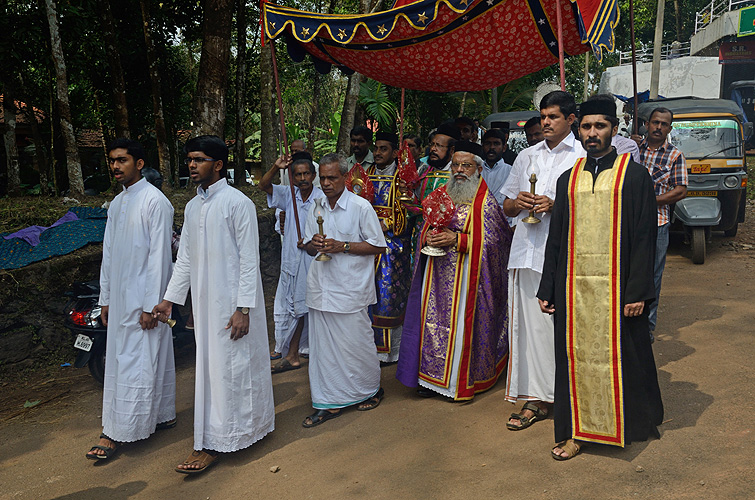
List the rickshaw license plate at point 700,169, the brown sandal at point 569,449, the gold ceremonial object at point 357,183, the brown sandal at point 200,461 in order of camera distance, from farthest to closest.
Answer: the rickshaw license plate at point 700,169 → the gold ceremonial object at point 357,183 → the brown sandal at point 200,461 → the brown sandal at point 569,449

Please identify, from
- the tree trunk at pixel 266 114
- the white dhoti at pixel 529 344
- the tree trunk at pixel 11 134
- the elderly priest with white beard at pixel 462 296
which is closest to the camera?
the white dhoti at pixel 529 344

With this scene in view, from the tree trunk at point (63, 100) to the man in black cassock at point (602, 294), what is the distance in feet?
22.8

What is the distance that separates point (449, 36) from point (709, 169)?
5.39 metres

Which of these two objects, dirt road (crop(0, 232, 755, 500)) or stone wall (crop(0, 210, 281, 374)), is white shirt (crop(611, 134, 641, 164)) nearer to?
dirt road (crop(0, 232, 755, 500))

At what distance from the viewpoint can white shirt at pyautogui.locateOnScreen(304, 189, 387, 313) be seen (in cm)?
447

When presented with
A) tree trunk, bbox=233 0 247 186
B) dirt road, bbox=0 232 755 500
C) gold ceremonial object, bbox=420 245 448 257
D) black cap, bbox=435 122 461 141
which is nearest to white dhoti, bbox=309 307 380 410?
dirt road, bbox=0 232 755 500

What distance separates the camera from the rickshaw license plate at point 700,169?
870cm

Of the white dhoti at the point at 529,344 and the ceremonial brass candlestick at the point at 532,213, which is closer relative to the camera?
the ceremonial brass candlestick at the point at 532,213

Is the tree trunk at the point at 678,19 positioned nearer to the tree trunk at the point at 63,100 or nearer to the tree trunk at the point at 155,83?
the tree trunk at the point at 155,83

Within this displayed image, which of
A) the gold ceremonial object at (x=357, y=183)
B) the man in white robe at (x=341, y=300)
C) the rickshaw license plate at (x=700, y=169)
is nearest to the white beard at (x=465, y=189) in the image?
the man in white robe at (x=341, y=300)

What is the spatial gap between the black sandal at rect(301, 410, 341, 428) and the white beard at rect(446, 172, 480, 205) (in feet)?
6.03

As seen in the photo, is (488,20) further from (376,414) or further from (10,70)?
(10,70)

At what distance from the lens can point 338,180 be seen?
453cm

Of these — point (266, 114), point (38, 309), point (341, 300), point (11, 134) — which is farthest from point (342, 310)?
point (11, 134)
